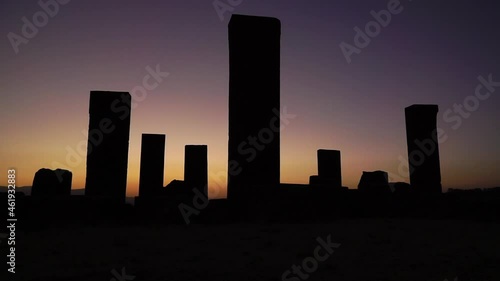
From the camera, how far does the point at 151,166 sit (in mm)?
10422

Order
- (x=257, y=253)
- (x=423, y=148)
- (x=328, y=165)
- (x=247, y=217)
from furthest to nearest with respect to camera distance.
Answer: (x=328, y=165) < (x=423, y=148) < (x=247, y=217) < (x=257, y=253)

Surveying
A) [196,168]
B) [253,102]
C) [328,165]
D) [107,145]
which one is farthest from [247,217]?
[328,165]

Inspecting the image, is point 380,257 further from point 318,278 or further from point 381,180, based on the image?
point 381,180

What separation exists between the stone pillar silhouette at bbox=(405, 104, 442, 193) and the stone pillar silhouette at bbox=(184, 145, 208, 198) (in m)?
5.96

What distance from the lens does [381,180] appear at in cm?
1314

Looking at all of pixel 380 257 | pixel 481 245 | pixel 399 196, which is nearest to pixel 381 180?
pixel 399 196

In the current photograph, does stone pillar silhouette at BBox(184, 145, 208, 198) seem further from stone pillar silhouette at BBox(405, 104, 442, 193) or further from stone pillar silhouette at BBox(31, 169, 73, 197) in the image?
stone pillar silhouette at BBox(405, 104, 442, 193)

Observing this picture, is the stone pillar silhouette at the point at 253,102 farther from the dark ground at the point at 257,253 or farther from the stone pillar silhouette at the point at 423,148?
the stone pillar silhouette at the point at 423,148

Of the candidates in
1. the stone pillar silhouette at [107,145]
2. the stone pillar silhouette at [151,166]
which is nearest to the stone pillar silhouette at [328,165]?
the stone pillar silhouette at [151,166]

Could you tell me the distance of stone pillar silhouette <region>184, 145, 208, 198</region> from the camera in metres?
11.5

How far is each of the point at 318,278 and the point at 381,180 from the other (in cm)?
1062

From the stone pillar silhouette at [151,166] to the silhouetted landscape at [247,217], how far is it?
0.03 metres

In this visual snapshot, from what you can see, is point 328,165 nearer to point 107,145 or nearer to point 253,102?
point 253,102

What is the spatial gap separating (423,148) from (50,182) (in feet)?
31.6
